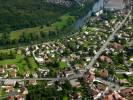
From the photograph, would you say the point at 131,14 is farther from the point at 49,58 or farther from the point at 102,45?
the point at 49,58

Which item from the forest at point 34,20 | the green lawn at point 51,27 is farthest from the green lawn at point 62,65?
the green lawn at point 51,27

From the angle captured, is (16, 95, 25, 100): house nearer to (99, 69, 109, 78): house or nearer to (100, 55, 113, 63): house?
(99, 69, 109, 78): house

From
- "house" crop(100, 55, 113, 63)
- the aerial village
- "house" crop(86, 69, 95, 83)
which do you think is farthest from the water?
"house" crop(86, 69, 95, 83)

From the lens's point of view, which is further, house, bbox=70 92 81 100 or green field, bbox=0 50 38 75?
green field, bbox=0 50 38 75

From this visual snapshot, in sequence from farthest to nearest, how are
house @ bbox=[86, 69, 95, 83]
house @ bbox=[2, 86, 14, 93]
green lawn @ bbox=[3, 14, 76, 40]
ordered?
1. green lawn @ bbox=[3, 14, 76, 40]
2. house @ bbox=[86, 69, 95, 83]
3. house @ bbox=[2, 86, 14, 93]

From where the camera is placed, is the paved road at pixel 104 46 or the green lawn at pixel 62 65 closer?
the green lawn at pixel 62 65

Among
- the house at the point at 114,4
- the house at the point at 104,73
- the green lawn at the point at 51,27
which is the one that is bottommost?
the house at the point at 104,73

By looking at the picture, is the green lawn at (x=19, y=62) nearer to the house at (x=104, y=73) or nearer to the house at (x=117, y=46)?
the house at (x=104, y=73)

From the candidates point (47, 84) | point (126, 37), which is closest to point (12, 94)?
point (47, 84)
